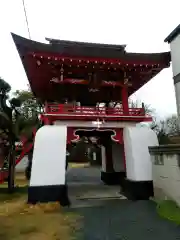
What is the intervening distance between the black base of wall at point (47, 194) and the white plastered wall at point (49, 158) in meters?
0.16

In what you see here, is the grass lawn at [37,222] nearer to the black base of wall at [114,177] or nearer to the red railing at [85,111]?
the red railing at [85,111]

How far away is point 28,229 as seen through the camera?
5.75 meters

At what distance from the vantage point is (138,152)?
9.49 m

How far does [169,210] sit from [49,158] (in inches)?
198

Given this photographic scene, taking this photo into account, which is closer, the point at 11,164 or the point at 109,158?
the point at 11,164

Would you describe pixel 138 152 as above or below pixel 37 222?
above

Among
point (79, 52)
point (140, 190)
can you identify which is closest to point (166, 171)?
point (140, 190)

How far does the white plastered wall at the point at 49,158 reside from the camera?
8570mm

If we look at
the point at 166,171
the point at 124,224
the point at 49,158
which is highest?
the point at 49,158

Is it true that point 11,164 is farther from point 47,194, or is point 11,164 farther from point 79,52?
point 79,52

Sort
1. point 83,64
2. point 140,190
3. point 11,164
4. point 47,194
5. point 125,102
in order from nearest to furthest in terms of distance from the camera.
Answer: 1. point 47,194
2. point 140,190
3. point 83,64
4. point 125,102
5. point 11,164

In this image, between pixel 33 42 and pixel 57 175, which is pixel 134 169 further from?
pixel 33 42

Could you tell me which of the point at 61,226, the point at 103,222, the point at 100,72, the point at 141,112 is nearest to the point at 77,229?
the point at 61,226

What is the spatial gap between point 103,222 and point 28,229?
7.21 feet
